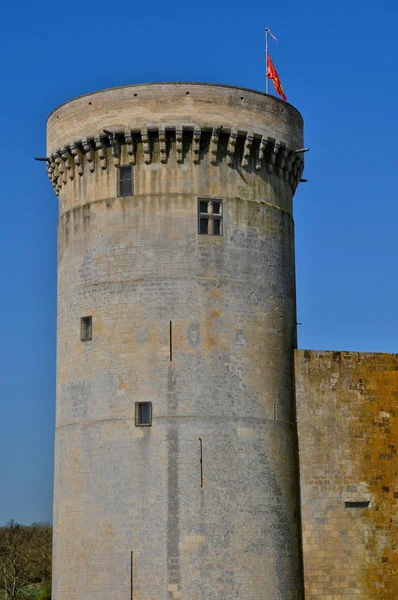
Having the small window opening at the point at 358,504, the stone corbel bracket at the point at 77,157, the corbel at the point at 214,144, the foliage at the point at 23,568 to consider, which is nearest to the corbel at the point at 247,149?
the corbel at the point at 214,144

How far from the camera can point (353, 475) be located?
27.6 meters

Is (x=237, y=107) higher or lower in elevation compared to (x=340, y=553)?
higher

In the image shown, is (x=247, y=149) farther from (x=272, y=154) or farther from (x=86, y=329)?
(x=86, y=329)

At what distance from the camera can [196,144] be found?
1057 inches

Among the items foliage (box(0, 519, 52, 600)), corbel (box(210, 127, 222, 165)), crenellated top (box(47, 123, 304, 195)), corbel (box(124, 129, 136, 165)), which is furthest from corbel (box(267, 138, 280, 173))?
foliage (box(0, 519, 52, 600))

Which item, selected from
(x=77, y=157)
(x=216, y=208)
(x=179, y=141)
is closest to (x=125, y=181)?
(x=77, y=157)

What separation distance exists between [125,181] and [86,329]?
4280mm

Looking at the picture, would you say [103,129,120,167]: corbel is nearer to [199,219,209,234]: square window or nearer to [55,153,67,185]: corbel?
[55,153,67,185]: corbel

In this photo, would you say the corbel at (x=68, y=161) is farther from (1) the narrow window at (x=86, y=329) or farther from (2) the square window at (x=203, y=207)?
(1) the narrow window at (x=86, y=329)

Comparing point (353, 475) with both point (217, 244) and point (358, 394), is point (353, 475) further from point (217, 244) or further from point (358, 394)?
point (217, 244)

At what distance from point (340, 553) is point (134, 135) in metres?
12.9

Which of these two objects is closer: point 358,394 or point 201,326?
point 201,326

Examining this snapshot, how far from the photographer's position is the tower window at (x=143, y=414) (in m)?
25.6

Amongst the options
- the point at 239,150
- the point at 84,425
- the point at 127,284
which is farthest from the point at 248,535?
the point at 239,150
